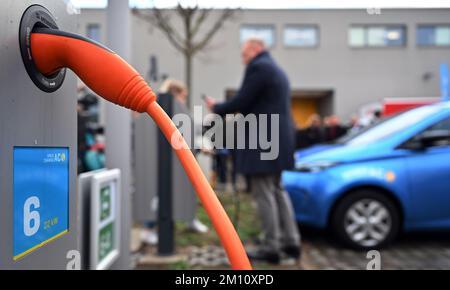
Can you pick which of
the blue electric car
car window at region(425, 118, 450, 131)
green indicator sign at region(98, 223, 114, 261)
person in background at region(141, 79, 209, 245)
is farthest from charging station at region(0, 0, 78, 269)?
car window at region(425, 118, 450, 131)

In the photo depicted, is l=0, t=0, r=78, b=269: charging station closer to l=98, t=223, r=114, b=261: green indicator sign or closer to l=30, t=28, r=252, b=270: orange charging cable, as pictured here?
l=30, t=28, r=252, b=270: orange charging cable

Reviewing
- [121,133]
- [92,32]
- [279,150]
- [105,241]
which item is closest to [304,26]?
[279,150]

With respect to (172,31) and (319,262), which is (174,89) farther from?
(172,31)

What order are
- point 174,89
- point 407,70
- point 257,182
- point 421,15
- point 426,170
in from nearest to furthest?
point 421,15, point 257,182, point 426,170, point 174,89, point 407,70

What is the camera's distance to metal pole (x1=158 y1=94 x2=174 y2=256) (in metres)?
3.31

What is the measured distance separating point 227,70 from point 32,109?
17539 mm

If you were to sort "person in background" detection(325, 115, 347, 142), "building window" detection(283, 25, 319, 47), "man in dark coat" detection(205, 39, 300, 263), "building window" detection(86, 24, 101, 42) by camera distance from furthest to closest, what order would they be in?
"building window" detection(283, 25, 319, 47)
"person in background" detection(325, 115, 347, 142)
"man in dark coat" detection(205, 39, 300, 263)
"building window" detection(86, 24, 101, 42)

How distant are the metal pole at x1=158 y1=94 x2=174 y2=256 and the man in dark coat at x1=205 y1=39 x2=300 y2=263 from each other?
70 cm

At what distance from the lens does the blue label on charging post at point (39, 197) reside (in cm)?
77

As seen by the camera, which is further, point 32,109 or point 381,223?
point 381,223

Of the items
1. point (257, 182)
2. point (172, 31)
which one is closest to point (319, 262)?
point (257, 182)

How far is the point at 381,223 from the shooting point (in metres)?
3.71

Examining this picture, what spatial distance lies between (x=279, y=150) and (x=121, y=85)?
2.05 metres

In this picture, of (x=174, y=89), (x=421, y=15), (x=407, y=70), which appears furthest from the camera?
(x=407, y=70)
